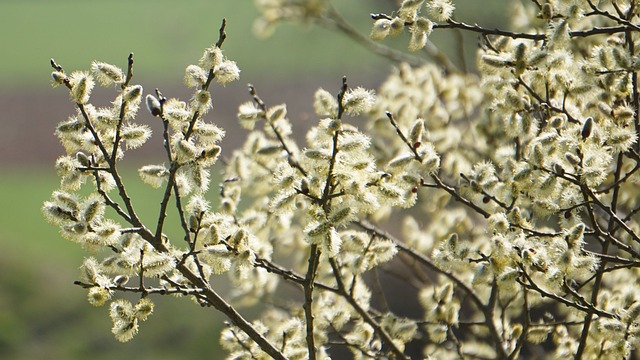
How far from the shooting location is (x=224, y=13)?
1440 centimetres

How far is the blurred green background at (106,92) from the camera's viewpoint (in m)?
6.26

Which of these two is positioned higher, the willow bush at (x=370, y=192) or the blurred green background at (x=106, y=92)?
the blurred green background at (x=106, y=92)

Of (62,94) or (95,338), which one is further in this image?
(62,94)

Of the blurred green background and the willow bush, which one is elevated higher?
the blurred green background

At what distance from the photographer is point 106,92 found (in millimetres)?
11969

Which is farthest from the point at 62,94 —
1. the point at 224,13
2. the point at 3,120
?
the point at 224,13

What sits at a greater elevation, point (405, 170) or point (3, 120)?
point (3, 120)

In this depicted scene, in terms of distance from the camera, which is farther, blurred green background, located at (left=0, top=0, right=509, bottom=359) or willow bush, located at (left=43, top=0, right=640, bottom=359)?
blurred green background, located at (left=0, top=0, right=509, bottom=359)

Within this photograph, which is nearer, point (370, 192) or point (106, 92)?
point (370, 192)

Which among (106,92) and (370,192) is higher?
(106,92)

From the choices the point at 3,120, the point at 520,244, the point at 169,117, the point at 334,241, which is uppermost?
the point at 3,120

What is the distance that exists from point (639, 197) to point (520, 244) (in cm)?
143

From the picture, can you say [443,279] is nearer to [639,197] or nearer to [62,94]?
[639,197]

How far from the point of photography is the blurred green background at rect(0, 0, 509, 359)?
6262 millimetres
